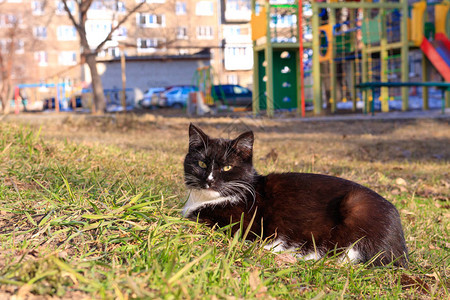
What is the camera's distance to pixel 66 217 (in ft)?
7.41

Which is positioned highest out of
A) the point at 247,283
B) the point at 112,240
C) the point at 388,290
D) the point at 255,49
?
the point at 255,49

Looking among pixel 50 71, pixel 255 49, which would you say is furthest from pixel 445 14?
pixel 50 71

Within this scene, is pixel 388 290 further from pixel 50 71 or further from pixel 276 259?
pixel 50 71

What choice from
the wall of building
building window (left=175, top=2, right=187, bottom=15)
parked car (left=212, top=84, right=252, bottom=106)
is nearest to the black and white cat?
parked car (left=212, top=84, right=252, bottom=106)

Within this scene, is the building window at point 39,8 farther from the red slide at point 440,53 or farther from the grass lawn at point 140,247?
the grass lawn at point 140,247

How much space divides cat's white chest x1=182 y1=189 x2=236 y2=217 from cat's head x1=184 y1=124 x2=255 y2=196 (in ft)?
0.11

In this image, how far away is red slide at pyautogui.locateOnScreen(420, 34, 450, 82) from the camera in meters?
16.5

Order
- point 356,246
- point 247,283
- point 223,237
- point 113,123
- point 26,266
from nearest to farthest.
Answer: point 26,266 < point 247,283 < point 223,237 < point 356,246 < point 113,123

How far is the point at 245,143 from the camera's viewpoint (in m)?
2.96

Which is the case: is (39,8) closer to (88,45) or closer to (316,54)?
(88,45)

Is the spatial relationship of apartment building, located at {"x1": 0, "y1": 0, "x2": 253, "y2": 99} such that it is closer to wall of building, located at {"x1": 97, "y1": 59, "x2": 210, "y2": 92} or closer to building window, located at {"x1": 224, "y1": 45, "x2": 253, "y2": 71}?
building window, located at {"x1": 224, "y1": 45, "x2": 253, "y2": 71}

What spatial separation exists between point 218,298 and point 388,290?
3.20ft

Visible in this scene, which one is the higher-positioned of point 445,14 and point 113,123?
point 445,14

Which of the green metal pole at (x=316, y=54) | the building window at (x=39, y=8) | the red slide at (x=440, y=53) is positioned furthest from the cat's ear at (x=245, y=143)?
the building window at (x=39, y=8)
